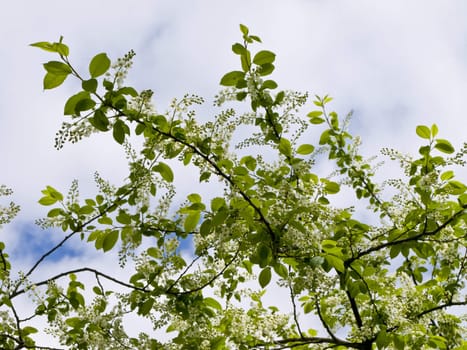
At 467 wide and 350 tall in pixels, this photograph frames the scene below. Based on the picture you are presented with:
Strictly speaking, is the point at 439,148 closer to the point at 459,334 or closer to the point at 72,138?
the point at 459,334

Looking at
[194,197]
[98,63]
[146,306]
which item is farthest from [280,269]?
[98,63]

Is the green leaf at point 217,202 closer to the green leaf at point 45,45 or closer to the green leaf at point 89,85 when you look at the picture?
the green leaf at point 89,85

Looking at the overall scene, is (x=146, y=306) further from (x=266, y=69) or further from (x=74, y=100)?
(x=266, y=69)

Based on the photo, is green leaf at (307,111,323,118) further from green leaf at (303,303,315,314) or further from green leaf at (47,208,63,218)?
green leaf at (47,208,63,218)

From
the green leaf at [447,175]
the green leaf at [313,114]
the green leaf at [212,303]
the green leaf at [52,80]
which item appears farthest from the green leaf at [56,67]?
the green leaf at [447,175]

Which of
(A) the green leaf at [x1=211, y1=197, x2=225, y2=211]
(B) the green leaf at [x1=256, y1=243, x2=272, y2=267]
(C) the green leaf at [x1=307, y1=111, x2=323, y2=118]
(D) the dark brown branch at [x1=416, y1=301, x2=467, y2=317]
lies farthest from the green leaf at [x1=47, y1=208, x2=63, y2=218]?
(D) the dark brown branch at [x1=416, y1=301, x2=467, y2=317]

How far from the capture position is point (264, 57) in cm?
309

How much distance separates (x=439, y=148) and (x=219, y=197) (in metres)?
1.98

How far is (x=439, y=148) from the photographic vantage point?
381cm

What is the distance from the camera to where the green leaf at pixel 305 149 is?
3428mm

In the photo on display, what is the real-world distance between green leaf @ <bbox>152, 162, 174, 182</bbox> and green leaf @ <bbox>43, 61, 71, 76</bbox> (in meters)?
0.99

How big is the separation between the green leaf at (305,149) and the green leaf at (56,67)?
5.62 ft

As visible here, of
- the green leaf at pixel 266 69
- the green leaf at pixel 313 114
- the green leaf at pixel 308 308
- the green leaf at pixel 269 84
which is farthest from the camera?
the green leaf at pixel 308 308

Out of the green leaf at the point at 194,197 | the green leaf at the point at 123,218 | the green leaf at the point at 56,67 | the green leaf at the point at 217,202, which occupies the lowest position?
the green leaf at the point at 217,202
